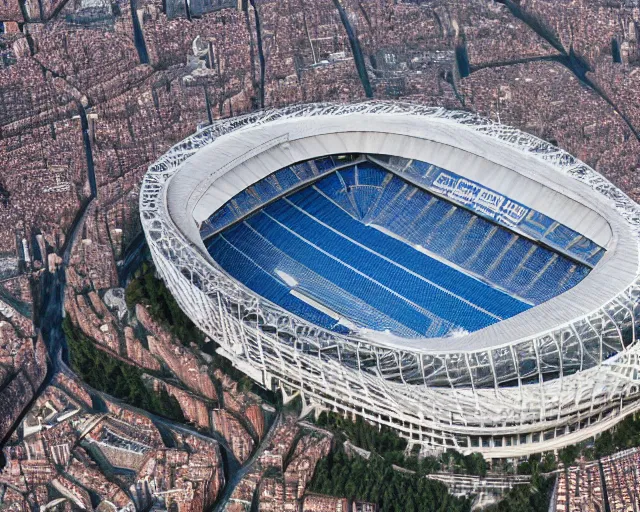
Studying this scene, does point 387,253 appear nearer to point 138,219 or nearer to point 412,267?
point 412,267

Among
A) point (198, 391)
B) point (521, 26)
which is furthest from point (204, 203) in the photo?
point (521, 26)

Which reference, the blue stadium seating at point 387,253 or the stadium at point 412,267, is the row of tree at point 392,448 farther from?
the blue stadium seating at point 387,253

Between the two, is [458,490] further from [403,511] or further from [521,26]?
[521,26]

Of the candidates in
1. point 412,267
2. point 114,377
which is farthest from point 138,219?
point 412,267

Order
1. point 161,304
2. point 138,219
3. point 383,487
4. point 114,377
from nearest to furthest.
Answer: point 383,487 < point 114,377 < point 161,304 < point 138,219

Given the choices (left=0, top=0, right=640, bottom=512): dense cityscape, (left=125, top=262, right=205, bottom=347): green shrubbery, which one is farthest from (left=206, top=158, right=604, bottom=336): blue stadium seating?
(left=0, top=0, right=640, bottom=512): dense cityscape
